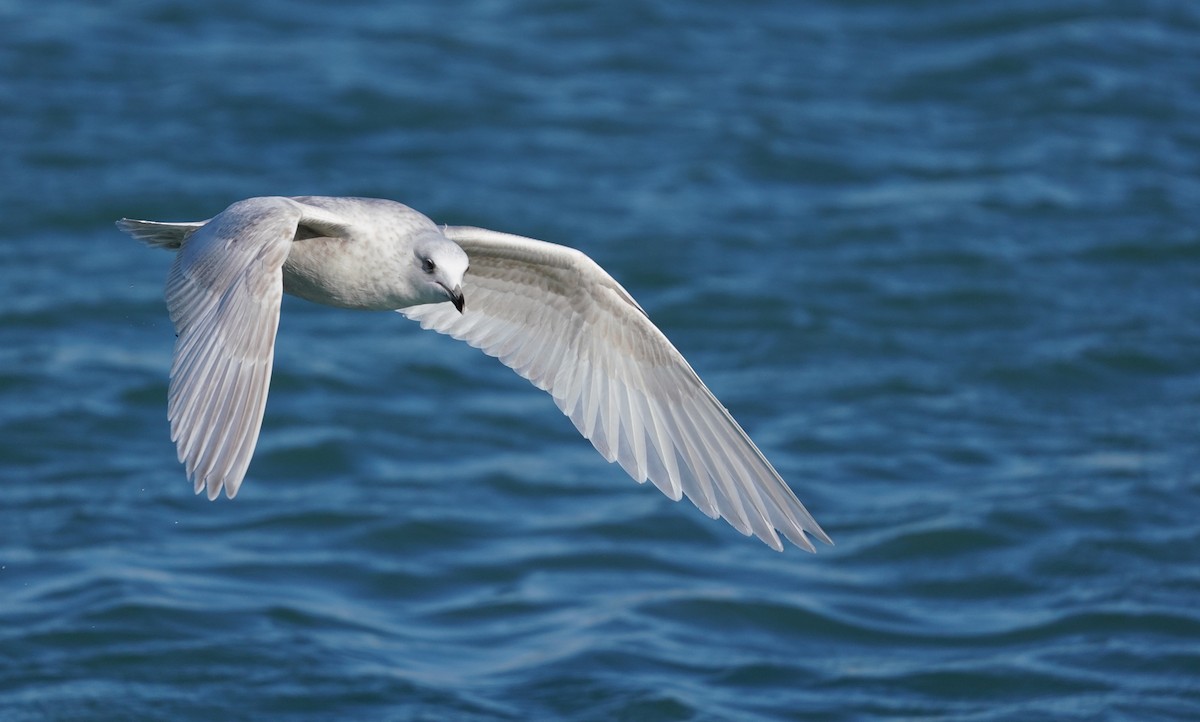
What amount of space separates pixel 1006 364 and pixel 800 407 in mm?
1479

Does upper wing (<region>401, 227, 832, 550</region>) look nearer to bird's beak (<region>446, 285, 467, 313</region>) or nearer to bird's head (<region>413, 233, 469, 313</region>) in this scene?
bird's head (<region>413, 233, 469, 313</region>)

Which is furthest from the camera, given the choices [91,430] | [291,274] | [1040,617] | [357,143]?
→ [357,143]

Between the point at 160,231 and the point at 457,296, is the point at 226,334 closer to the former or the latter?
the point at 457,296

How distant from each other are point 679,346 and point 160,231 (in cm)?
564

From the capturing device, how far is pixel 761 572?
9781mm

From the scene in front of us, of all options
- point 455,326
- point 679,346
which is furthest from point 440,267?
point 679,346

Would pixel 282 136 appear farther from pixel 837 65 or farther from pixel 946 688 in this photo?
pixel 946 688

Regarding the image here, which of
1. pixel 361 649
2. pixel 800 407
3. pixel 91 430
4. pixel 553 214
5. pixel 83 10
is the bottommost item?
pixel 361 649

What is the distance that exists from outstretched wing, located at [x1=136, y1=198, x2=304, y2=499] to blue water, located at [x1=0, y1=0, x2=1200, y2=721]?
287 centimetres

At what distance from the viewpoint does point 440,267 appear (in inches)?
248

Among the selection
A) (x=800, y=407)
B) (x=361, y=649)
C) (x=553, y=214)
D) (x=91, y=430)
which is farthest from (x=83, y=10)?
(x=361, y=649)

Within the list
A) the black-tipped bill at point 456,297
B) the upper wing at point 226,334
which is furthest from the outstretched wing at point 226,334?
the black-tipped bill at point 456,297

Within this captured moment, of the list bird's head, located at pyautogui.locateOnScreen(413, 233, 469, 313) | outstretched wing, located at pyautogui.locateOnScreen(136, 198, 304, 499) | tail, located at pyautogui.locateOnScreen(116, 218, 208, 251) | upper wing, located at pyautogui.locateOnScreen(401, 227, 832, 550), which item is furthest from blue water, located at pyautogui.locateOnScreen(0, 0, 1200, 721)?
outstretched wing, located at pyautogui.locateOnScreen(136, 198, 304, 499)

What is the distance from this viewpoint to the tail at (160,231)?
6.63 meters
